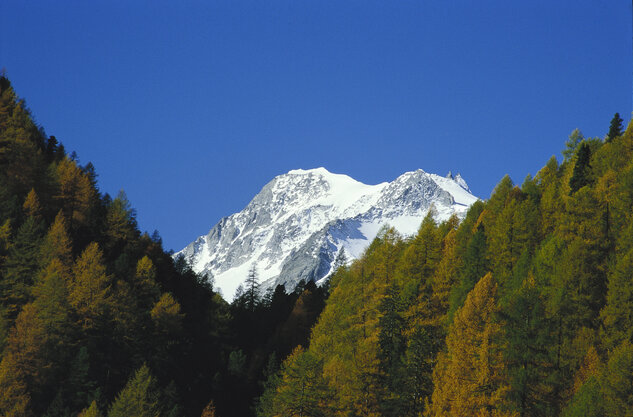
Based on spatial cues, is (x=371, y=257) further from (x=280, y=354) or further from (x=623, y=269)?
(x=623, y=269)

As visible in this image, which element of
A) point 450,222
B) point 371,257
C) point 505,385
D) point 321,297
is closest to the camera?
point 505,385

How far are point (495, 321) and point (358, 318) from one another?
61.6 feet

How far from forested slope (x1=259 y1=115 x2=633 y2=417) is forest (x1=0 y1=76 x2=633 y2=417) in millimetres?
123

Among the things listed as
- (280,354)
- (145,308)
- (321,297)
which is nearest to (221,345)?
(280,354)

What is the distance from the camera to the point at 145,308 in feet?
221

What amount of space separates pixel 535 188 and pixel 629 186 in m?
23.1

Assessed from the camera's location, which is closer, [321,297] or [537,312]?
[537,312]

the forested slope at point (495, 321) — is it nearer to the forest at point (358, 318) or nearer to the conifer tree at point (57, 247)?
the forest at point (358, 318)

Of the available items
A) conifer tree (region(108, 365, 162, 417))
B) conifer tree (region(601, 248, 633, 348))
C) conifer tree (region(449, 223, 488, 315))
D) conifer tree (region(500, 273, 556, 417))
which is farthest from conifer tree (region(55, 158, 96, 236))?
conifer tree (region(601, 248, 633, 348))

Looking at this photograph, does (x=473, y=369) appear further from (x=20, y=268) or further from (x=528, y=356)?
(x=20, y=268)

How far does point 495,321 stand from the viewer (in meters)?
38.8

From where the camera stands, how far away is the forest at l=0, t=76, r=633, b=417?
3669 cm

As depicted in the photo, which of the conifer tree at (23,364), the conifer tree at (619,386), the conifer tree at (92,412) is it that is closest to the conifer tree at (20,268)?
→ the conifer tree at (23,364)

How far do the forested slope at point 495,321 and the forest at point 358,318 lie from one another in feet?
0.40
